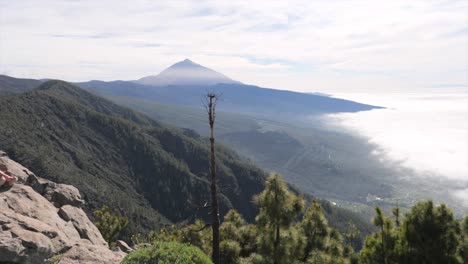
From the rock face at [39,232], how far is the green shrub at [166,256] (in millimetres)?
4885

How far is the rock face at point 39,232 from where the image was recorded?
1934cm

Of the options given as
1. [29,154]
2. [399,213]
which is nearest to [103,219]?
[399,213]

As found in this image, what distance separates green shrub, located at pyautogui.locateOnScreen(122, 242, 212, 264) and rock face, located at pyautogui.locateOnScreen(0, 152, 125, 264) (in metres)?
4.88

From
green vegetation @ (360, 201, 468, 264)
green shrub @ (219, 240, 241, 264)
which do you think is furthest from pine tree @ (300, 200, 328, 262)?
green shrub @ (219, 240, 241, 264)

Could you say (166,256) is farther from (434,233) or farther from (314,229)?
(434,233)

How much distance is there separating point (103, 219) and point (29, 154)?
139849mm

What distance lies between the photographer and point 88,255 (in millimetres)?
21656

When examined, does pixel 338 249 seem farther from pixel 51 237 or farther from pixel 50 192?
pixel 50 192

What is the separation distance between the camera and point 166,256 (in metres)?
17.5

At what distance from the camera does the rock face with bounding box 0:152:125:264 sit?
63.5ft

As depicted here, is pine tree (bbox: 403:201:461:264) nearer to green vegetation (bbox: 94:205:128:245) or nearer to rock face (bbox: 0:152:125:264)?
rock face (bbox: 0:152:125:264)

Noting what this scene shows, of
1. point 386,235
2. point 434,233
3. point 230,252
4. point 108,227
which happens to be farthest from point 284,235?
point 108,227

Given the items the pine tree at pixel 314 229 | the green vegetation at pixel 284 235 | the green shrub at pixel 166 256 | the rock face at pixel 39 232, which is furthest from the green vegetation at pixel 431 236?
the rock face at pixel 39 232

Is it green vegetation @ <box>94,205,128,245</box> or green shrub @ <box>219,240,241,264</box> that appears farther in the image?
green vegetation @ <box>94,205,128,245</box>
